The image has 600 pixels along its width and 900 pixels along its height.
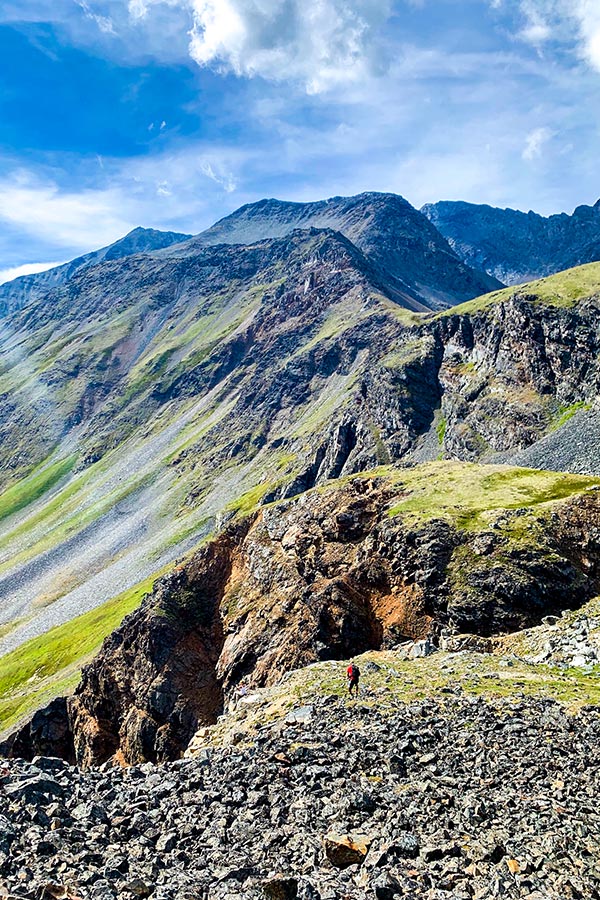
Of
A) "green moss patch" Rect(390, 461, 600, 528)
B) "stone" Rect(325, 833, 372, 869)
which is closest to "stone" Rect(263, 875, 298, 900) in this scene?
"stone" Rect(325, 833, 372, 869)

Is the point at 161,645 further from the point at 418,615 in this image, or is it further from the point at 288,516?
the point at 418,615

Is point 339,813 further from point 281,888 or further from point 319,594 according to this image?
point 319,594

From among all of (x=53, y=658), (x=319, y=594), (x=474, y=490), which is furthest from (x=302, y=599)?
(x=53, y=658)

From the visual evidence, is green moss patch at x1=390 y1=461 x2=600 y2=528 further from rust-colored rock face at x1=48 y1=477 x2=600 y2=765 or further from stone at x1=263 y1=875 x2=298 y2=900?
stone at x1=263 y1=875 x2=298 y2=900

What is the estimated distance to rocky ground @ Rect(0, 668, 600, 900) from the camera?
16.2m

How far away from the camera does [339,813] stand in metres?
20.1

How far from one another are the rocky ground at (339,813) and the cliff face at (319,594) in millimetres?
23599

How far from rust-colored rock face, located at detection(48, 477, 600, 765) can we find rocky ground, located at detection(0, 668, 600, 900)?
23.5 metres

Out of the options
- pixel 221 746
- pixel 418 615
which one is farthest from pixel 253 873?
pixel 418 615

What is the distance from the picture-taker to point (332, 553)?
205 ft

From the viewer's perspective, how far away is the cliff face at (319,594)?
50.4 meters

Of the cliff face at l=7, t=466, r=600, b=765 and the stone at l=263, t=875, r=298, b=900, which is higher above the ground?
the stone at l=263, t=875, r=298, b=900

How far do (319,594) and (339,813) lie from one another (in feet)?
119

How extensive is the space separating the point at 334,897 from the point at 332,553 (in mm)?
46791
